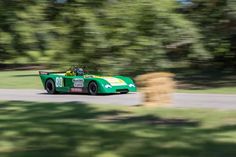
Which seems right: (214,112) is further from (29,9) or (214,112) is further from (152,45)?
(29,9)

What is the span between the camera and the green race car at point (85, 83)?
2067 centimetres

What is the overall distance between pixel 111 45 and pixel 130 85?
13.4 m

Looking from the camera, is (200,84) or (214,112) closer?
(214,112)

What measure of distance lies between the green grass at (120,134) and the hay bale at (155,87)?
1.56 meters

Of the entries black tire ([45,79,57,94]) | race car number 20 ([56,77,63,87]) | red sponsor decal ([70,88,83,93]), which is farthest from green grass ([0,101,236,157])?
black tire ([45,79,57,94])

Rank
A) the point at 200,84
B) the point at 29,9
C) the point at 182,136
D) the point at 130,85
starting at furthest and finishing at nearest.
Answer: the point at 200,84 → the point at 130,85 → the point at 182,136 → the point at 29,9

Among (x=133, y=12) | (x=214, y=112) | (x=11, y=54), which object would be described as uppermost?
(x=133, y=12)

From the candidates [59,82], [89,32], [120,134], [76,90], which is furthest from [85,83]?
[89,32]

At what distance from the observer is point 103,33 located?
755 centimetres

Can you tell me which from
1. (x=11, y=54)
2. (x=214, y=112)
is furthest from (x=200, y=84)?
(x=11, y=54)

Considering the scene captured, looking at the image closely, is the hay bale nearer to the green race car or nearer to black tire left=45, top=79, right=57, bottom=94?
the green race car

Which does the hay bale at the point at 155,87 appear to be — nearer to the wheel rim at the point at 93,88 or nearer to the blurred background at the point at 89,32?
the wheel rim at the point at 93,88

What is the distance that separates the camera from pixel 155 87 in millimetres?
15109

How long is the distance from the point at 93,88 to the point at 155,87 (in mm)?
6231
